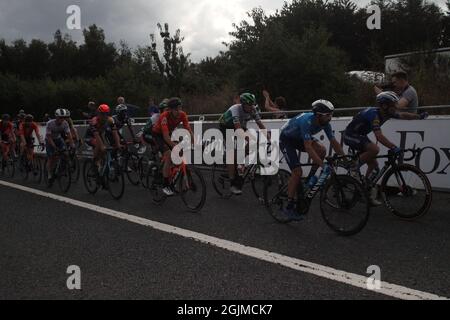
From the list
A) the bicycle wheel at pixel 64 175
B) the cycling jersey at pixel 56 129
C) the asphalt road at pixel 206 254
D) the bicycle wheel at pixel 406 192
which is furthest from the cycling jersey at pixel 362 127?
the cycling jersey at pixel 56 129

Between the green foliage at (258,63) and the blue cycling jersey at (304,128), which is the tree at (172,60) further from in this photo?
the blue cycling jersey at (304,128)

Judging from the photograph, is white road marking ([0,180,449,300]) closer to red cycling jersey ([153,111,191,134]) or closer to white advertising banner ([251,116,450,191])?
red cycling jersey ([153,111,191,134])

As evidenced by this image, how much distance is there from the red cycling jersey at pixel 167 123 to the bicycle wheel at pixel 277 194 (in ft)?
6.57

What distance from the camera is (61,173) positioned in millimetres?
10438

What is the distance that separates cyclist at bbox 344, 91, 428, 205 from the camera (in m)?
6.70

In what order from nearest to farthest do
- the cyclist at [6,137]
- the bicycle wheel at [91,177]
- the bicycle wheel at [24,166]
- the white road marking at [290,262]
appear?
the white road marking at [290,262] < the bicycle wheel at [91,177] < the bicycle wheel at [24,166] < the cyclist at [6,137]

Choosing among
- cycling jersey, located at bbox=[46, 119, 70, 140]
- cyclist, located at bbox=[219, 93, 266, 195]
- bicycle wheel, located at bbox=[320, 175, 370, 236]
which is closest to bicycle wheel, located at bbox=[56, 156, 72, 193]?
cycling jersey, located at bbox=[46, 119, 70, 140]

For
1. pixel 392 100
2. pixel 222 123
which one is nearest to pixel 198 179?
pixel 222 123

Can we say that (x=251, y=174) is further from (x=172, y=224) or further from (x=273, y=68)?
(x=273, y=68)

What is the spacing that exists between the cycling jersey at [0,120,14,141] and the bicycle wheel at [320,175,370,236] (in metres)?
11.4

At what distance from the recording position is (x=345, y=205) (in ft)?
18.9

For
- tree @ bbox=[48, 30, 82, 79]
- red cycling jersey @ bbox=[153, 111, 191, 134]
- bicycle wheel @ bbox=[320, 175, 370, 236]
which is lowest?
bicycle wheel @ bbox=[320, 175, 370, 236]

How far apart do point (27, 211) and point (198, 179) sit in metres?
3.14

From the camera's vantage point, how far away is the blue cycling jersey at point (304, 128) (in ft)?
19.7
